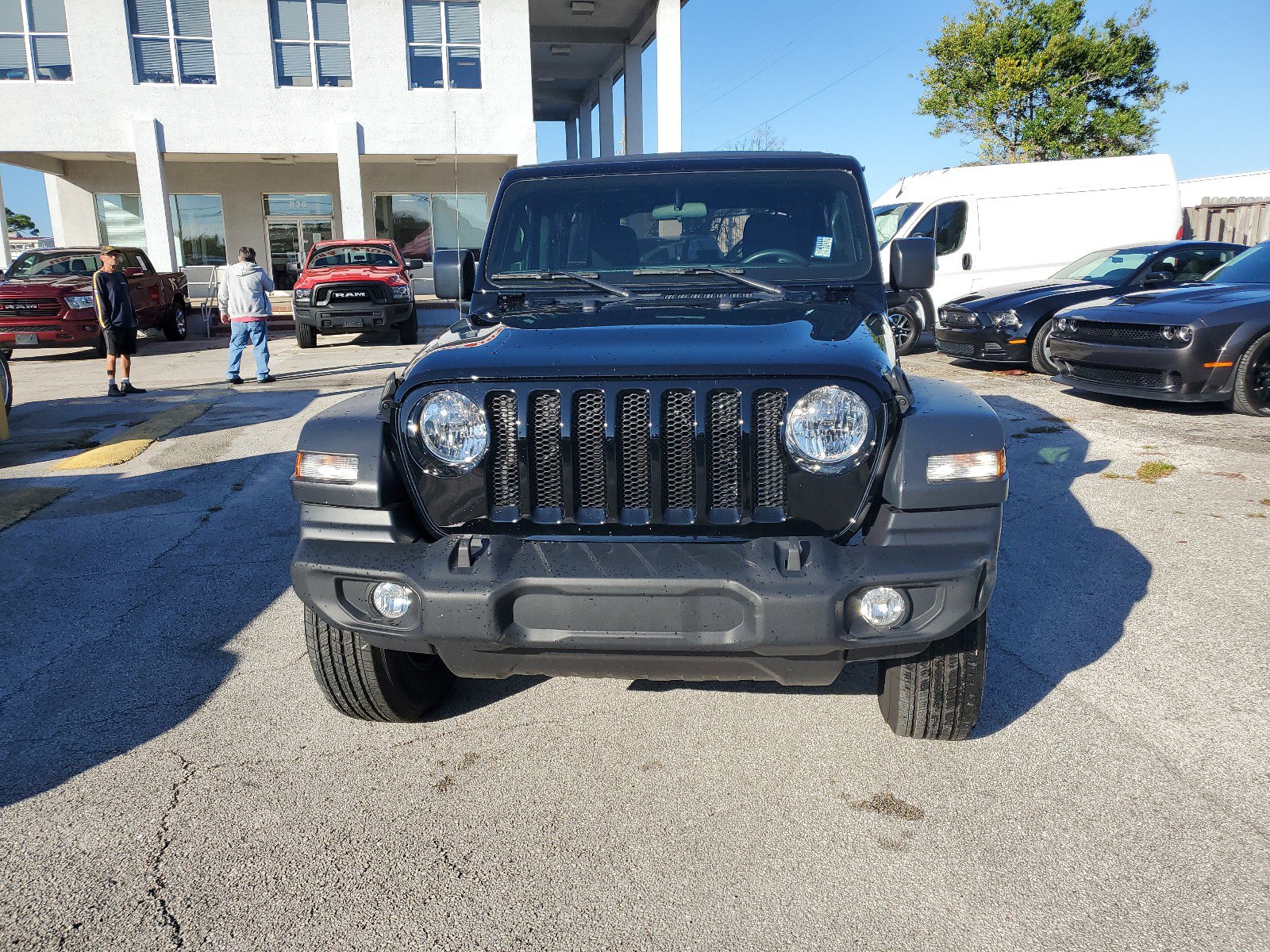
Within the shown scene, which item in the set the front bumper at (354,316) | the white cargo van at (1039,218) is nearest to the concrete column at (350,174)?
the front bumper at (354,316)

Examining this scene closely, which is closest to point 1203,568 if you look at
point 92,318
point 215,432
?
point 215,432

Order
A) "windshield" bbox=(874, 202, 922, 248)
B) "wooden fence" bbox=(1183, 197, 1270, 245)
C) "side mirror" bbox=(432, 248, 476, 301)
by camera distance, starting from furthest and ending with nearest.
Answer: "wooden fence" bbox=(1183, 197, 1270, 245)
"windshield" bbox=(874, 202, 922, 248)
"side mirror" bbox=(432, 248, 476, 301)

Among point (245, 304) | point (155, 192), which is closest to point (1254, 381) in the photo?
point (245, 304)

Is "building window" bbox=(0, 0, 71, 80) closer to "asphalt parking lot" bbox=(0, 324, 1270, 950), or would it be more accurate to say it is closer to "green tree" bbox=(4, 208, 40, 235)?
"asphalt parking lot" bbox=(0, 324, 1270, 950)

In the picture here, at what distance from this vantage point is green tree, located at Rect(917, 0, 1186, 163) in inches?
946

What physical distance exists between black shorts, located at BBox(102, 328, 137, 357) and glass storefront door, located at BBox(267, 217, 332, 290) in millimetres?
14242

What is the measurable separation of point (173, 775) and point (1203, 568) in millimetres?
4628

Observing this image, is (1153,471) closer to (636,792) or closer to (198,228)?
(636,792)

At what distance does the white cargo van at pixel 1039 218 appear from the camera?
1346cm

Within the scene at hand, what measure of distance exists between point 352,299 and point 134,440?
22.6 ft

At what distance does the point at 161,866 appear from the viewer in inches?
101

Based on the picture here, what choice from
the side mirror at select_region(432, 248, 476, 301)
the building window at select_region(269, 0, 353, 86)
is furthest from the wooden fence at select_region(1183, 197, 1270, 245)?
the building window at select_region(269, 0, 353, 86)

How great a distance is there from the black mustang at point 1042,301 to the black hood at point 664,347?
27.2 ft

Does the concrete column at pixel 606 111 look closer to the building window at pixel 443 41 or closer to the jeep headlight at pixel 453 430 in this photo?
the building window at pixel 443 41
